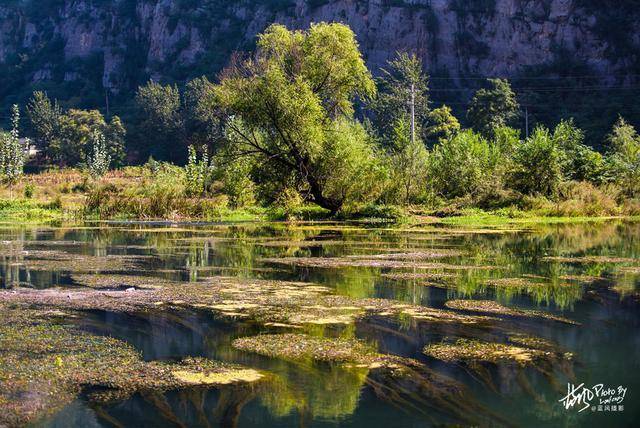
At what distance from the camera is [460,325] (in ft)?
43.7

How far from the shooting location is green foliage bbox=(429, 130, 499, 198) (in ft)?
159

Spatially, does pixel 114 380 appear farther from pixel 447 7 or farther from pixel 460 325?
pixel 447 7

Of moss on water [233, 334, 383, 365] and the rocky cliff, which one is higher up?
the rocky cliff

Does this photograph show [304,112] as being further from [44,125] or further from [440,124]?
[44,125]

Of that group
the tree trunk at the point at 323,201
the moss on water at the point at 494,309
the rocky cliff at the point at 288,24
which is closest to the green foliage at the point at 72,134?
the rocky cliff at the point at 288,24

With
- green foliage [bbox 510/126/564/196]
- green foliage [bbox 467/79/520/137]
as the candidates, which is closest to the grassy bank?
green foliage [bbox 510/126/564/196]

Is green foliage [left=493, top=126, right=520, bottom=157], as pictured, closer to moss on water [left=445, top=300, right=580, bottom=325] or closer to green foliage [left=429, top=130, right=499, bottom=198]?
green foliage [left=429, top=130, right=499, bottom=198]

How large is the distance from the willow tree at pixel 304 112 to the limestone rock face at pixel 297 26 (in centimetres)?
7879

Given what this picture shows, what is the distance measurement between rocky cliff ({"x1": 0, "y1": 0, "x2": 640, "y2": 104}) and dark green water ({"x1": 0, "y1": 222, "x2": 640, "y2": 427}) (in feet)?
309

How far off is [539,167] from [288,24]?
10010 cm

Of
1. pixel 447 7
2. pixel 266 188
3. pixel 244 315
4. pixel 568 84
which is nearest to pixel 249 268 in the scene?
pixel 244 315

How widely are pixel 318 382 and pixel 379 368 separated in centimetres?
103

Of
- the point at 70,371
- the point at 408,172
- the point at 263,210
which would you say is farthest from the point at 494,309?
the point at 263,210

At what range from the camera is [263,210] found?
1937 inches
